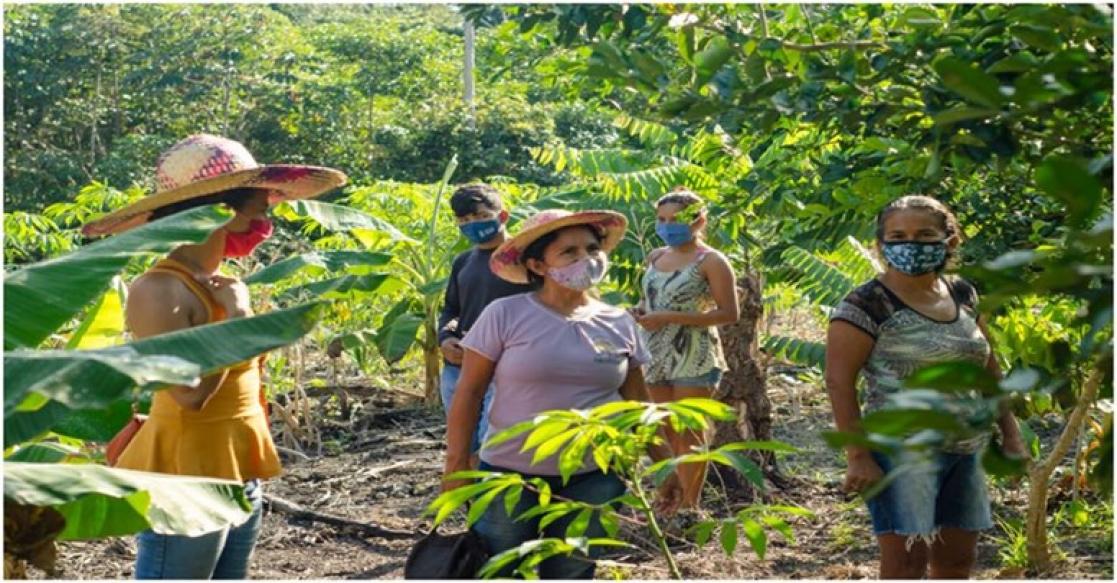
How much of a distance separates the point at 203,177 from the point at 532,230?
1144 mm

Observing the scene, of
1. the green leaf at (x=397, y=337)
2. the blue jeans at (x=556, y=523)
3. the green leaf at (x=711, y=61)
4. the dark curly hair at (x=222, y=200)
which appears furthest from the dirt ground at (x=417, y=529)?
the green leaf at (x=711, y=61)

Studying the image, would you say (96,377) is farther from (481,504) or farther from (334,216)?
(334,216)

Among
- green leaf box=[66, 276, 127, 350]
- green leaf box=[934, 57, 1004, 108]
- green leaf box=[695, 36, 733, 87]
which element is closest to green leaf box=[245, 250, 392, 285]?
green leaf box=[66, 276, 127, 350]

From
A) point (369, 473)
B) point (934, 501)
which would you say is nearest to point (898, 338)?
point (934, 501)

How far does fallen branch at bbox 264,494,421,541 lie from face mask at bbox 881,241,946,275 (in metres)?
3.71

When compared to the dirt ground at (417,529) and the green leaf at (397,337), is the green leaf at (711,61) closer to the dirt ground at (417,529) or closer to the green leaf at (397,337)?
the dirt ground at (417,529)

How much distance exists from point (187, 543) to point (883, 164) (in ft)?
6.61

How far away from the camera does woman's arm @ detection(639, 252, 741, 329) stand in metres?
7.38

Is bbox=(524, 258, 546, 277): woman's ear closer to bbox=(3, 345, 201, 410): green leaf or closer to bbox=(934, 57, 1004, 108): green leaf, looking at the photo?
bbox=(3, 345, 201, 410): green leaf

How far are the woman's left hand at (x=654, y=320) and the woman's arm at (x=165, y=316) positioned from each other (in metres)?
3.63

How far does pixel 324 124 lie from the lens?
2881 centimetres

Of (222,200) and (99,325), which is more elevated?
(222,200)

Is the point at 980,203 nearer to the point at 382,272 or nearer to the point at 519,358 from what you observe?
the point at 519,358

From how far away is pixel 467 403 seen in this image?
4.84m
